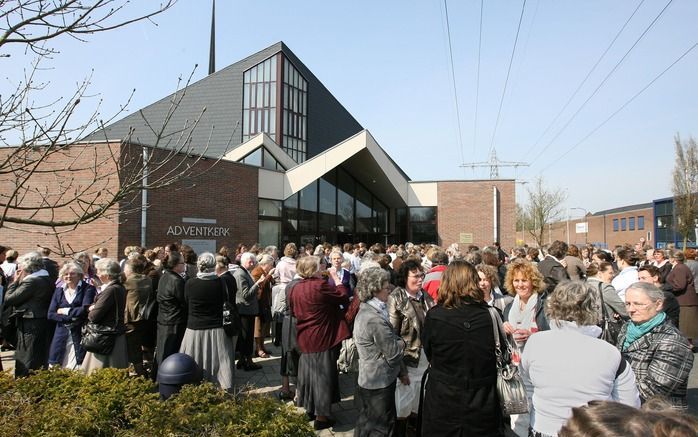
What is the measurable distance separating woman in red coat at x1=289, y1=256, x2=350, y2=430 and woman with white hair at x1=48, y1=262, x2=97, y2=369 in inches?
97.6

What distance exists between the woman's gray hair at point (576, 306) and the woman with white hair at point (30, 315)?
5558 millimetres

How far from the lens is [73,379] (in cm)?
366

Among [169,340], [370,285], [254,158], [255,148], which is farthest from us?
[254,158]

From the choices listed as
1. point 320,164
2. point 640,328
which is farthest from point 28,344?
point 320,164

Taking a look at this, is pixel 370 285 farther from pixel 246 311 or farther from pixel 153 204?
pixel 153 204

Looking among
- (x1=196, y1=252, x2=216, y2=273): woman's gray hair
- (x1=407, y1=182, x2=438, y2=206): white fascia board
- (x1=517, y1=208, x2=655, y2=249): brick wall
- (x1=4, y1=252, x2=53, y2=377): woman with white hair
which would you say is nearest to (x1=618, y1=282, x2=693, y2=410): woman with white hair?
(x1=196, y1=252, x2=216, y2=273): woman's gray hair

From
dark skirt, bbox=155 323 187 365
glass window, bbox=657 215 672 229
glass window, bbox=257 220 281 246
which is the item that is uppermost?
glass window, bbox=657 215 672 229

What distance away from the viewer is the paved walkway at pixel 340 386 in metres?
4.82

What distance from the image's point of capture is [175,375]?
3.74 meters

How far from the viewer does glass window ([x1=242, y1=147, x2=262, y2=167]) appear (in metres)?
19.1

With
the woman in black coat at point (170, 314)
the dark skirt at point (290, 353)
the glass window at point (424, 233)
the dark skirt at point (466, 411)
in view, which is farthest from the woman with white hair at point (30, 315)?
the glass window at point (424, 233)

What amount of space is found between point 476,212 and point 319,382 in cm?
1957

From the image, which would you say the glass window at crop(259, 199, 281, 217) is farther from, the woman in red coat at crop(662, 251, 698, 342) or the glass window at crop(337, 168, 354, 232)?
the woman in red coat at crop(662, 251, 698, 342)

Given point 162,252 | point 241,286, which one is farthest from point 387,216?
point 241,286
